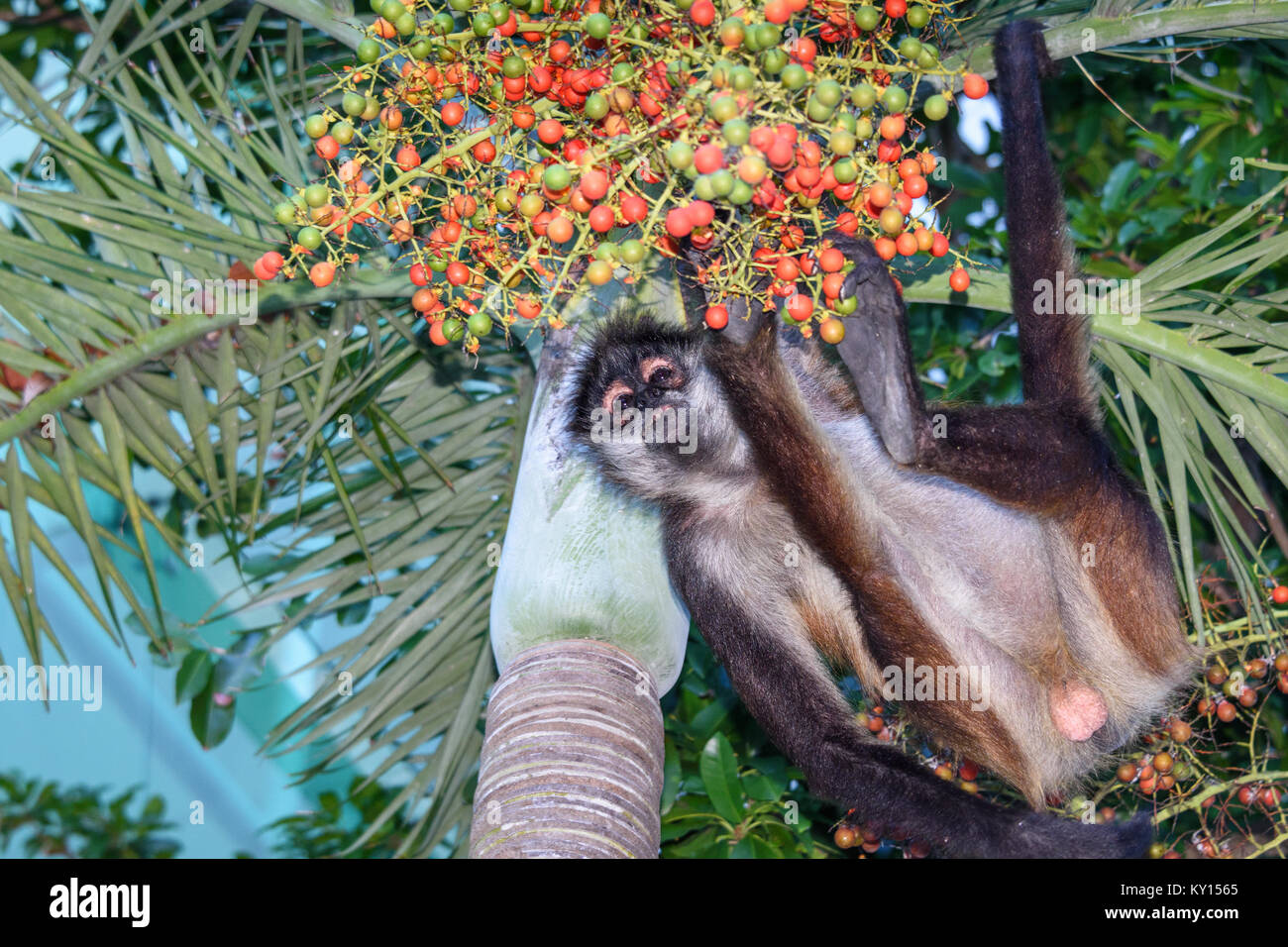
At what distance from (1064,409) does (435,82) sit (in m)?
1.40

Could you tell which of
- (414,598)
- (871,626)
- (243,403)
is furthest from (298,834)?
(871,626)

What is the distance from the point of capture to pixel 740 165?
1331mm

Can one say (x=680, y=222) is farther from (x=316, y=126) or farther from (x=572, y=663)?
(x=572, y=663)

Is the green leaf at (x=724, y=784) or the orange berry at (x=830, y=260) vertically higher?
the orange berry at (x=830, y=260)

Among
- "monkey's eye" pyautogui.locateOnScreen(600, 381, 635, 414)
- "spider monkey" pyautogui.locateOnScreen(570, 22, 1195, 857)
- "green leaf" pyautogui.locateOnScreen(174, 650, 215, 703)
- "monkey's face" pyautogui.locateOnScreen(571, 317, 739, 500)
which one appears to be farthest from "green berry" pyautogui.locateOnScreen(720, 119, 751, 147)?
"green leaf" pyautogui.locateOnScreen(174, 650, 215, 703)

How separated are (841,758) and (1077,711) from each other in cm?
53

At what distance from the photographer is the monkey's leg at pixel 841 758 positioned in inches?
84.8

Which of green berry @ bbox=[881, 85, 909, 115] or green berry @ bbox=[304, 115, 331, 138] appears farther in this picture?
green berry @ bbox=[304, 115, 331, 138]

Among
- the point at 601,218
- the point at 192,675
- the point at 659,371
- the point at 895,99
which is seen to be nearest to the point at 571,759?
the point at 659,371

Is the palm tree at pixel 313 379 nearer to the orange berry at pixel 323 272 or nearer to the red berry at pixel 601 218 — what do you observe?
the orange berry at pixel 323 272

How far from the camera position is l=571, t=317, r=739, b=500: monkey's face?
237cm

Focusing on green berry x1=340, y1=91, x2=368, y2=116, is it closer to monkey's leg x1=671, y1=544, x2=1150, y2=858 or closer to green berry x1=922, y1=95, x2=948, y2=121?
green berry x1=922, y1=95, x2=948, y2=121

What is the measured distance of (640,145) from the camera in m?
1.49

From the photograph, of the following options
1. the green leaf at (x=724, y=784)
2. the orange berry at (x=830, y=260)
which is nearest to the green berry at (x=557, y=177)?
the orange berry at (x=830, y=260)
